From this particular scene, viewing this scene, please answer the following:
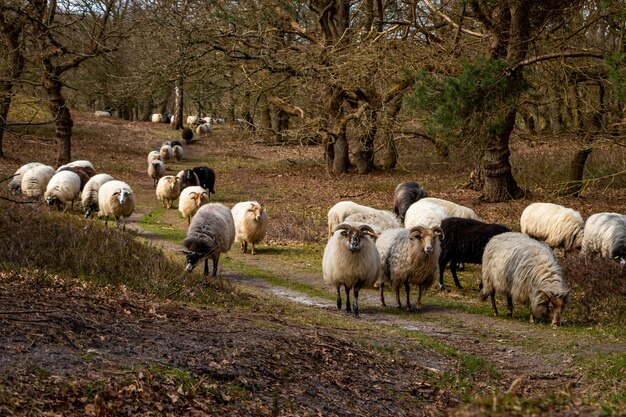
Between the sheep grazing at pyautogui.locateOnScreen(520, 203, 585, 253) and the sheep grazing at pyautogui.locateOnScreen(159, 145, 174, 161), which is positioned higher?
the sheep grazing at pyautogui.locateOnScreen(159, 145, 174, 161)

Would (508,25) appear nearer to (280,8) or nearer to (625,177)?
(625,177)

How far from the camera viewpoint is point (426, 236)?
13938mm

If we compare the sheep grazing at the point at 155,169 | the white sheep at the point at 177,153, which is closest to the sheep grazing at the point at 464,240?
the sheep grazing at the point at 155,169

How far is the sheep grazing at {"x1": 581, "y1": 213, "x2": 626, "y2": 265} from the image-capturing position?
16953mm

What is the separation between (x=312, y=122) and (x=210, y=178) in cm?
650

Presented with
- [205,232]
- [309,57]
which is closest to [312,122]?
[309,57]

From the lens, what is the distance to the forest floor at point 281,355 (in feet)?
20.0

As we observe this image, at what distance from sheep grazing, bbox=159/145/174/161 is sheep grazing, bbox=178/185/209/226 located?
1950 centimetres

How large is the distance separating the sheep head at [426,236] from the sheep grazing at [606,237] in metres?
4.96

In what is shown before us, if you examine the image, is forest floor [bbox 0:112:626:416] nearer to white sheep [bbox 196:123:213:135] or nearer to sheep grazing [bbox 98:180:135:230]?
sheep grazing [bbox 98:180:135:230]

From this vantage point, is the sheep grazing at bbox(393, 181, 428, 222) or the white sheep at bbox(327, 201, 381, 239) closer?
the white sheep at bbox(327, 201, 381, 239)

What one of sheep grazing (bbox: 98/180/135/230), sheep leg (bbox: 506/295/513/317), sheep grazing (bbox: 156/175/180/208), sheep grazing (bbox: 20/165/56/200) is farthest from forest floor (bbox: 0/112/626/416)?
sheep grazing (bbox: 156/175/180/208)

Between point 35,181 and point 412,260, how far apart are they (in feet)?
Result: 52.2

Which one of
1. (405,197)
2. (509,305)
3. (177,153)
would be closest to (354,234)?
(509,305)
